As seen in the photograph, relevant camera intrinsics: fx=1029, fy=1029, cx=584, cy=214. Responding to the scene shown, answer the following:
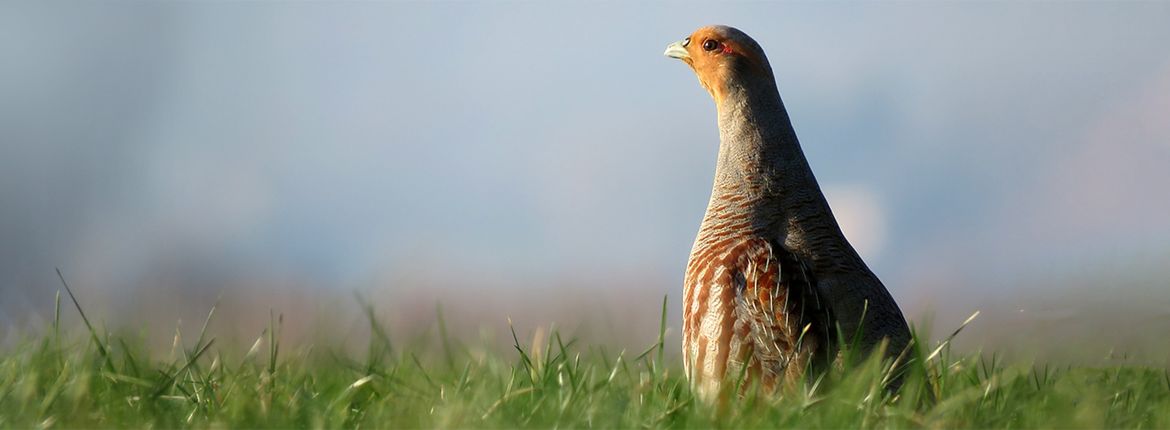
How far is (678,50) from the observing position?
6.31 metres

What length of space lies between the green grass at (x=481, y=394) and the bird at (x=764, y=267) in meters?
0.21

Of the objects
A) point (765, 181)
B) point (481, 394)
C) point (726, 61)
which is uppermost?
point (726, 61)

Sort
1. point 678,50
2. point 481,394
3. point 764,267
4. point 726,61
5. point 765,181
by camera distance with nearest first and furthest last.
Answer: point 481,394
point 764,267
point 765,181
point 726,61
point 678,50

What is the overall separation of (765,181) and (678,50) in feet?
4.14

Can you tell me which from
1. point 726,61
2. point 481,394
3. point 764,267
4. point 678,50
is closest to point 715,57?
point 726,61

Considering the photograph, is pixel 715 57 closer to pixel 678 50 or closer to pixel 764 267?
pixel 678 50

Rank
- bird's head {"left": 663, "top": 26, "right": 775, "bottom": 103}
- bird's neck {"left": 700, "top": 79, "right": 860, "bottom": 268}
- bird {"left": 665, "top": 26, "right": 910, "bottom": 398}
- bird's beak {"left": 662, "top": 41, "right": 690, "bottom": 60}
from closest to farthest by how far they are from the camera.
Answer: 1. bird {"left": 665, "top": 26, "right": 910, "bottom": 398}
2. bird's neck {"left": 700, "top": 79, "right": 860, "bottom": 268}
3. bird's head {"left": 663, "top": 26, "right": 775, "bottom": 103}
4. bird's beak {"left": 662, "top": 41, "right": 690, "bottom": 60}

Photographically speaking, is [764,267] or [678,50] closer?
[764,267]

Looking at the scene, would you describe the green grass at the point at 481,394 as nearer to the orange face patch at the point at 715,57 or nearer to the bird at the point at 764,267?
the bird at the point at 764,267

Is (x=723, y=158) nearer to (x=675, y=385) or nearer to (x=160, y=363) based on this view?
(x=675, y=385)

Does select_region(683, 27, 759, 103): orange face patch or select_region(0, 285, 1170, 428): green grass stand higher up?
select_region(683, 27, 759, 103): orange face patch

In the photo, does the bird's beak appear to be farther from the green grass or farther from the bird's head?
the green grass

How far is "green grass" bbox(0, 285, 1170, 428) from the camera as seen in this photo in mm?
3758

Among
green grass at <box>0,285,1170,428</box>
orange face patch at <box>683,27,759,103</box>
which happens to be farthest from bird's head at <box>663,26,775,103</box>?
green grass at <box>0,285,1170,428</box>
